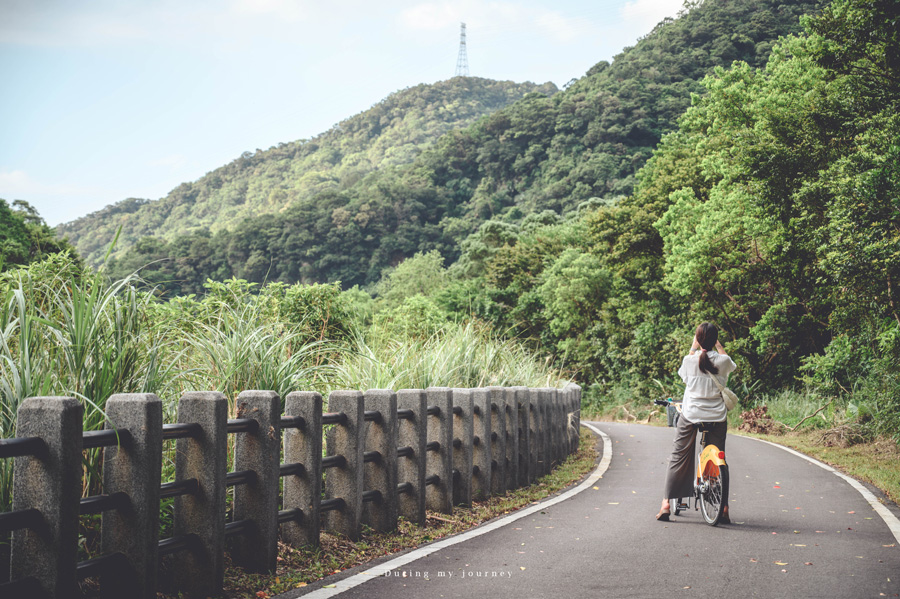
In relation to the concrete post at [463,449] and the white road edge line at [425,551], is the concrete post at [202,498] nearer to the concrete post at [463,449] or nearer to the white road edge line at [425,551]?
the white road edge line at [425,551]

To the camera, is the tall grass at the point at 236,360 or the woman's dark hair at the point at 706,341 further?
the woman's dark hair at the point at 706,341

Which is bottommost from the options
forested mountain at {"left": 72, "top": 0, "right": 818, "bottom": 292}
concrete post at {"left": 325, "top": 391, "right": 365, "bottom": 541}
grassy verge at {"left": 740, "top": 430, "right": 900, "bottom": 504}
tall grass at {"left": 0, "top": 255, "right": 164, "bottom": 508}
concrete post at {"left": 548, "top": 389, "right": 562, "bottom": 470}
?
grassy verge at {"left": 740, "top": 430, "right": 900, "bottom": 504}

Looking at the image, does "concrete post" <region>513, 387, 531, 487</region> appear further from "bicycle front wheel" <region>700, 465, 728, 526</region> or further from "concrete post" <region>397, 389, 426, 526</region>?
"concrete post" <region>397, 389, 426, 526</region>

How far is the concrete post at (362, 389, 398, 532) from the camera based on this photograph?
747 centimetres

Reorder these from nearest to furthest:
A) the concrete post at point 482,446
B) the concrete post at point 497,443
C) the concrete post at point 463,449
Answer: the concrete post at point 463,449 → the concrete post at point 482,446 → the concrete post at point 497,443

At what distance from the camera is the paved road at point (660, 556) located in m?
5.72

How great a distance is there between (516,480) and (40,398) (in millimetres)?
8085

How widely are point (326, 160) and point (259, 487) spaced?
13418 cm

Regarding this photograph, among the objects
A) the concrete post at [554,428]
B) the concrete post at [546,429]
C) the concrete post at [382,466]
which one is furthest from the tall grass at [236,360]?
the concrete post at [554,428]

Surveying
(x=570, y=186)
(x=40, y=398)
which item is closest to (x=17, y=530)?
(x=40, y=398)

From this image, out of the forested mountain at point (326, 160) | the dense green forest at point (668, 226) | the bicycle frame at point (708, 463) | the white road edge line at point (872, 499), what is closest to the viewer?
the bicycle frame at point (708, 463)

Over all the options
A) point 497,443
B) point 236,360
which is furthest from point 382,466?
point 497,443

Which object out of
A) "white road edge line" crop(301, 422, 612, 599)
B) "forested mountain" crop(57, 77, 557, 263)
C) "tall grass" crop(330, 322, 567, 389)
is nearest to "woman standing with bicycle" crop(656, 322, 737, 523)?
"white road edge line" crop(301, 422, 612, 599)

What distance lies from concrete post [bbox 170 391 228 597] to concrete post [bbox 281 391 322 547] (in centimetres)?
116
